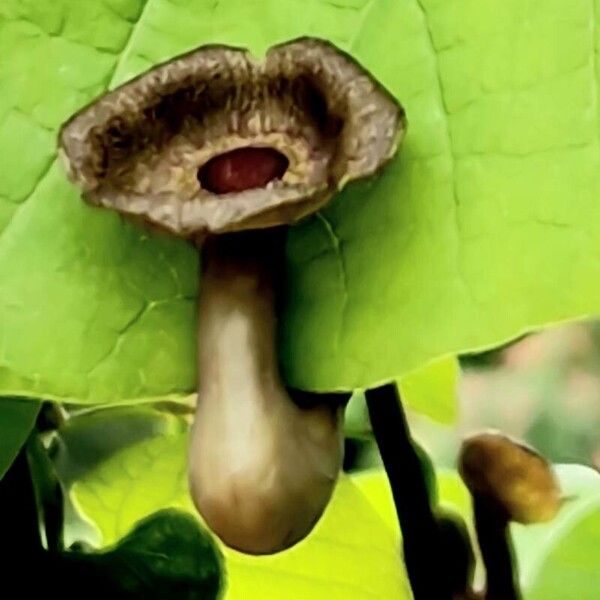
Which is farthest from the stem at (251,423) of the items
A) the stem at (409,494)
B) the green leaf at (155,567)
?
the green leaf at (155,567)

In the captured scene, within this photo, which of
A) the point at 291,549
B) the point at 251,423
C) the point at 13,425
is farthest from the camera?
the point at 291,549

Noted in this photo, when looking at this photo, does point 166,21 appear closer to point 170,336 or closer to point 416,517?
point 170,336

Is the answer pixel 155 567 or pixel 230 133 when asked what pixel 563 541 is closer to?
pixel 155 567

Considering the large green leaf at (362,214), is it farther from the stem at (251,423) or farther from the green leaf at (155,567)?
the green leaf at (155,567)

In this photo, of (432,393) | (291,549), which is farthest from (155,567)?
(432,393)

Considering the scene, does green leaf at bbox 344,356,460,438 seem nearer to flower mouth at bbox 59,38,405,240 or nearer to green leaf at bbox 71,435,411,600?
green leaf at bbox 71,435,411,600

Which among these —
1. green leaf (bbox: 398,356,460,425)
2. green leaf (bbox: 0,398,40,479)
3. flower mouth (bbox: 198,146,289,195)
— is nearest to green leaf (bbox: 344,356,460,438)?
green leaf (bbox: 398,356,460,425)
